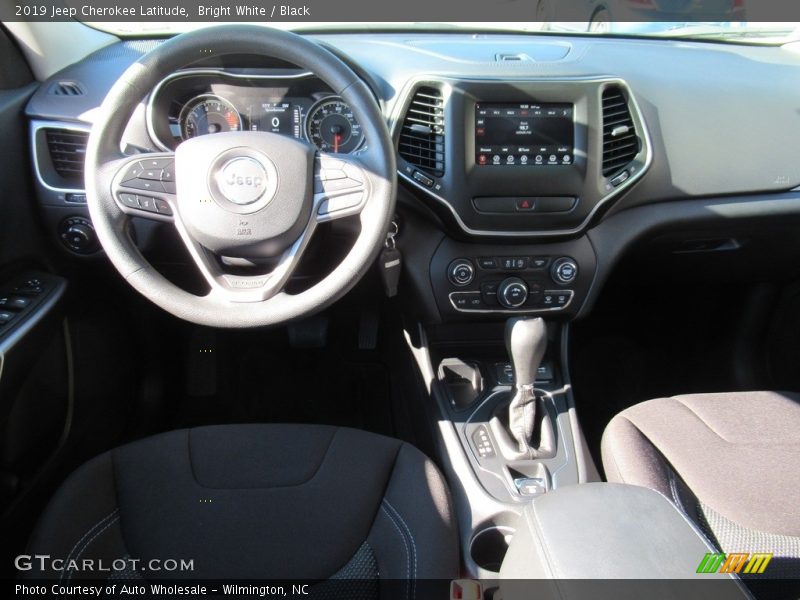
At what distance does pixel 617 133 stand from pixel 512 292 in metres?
0.45

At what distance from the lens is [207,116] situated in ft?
4.86

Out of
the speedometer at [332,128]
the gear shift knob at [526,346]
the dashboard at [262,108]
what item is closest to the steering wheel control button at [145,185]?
the dashboard at [262,108]

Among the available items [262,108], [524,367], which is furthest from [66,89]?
[524,367]

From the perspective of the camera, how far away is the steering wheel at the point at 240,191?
1.19 metres

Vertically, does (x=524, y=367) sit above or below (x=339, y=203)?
below

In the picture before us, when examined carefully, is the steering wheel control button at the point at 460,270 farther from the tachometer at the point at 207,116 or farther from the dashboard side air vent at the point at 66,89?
the dashboard side air vent at the point at 66,89

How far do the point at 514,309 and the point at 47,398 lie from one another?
1.16m

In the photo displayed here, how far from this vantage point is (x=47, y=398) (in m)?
1.58

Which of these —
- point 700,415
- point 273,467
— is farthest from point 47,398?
point 700,415

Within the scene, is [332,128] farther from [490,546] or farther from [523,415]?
[490,546]

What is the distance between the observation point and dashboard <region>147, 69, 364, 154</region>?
146cm

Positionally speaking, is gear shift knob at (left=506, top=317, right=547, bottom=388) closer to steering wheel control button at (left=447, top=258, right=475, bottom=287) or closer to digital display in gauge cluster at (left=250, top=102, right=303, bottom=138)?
steering wheel control button at (left=447, top=258, right=475, bottom=287)

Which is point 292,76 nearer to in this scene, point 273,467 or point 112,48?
point 112,48

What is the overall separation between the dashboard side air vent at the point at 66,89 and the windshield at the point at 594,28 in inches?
9.3
